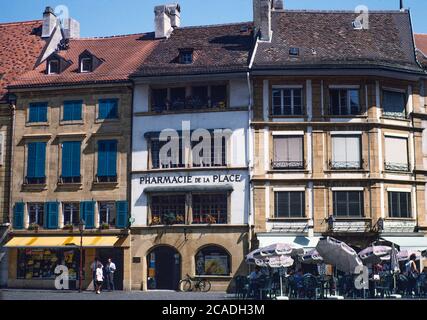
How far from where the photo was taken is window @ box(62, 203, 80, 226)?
35.8 meters

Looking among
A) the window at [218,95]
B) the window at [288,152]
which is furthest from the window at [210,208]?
the window at [218,95]

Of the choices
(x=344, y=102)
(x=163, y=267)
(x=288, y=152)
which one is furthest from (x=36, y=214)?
(x=344, y=102)

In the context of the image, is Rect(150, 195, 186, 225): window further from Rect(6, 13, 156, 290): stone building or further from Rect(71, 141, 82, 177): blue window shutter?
Rect(71, 141, 82, 177): blue window shutter

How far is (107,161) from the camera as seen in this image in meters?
35.6

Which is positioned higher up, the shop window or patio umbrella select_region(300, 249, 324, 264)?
patio umbrella select_region(300, 249, 324, 264)

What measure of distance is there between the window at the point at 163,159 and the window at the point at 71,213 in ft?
16.5

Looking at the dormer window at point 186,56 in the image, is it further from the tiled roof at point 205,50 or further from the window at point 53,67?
the window at point 53,67

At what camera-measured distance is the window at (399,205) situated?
33.8 metres

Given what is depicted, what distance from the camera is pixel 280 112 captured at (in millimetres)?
34156

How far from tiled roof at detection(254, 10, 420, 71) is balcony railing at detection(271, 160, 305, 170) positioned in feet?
16.4

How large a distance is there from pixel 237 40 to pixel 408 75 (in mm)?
9608

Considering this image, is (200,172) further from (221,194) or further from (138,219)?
(138,219)

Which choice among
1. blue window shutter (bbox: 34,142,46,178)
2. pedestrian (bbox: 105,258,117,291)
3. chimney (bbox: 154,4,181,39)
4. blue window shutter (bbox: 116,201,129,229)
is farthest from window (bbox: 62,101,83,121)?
pedestrian (bbox: 105,258,117,291)
